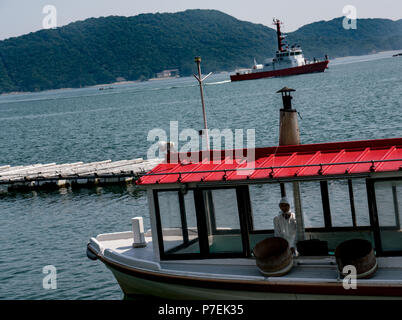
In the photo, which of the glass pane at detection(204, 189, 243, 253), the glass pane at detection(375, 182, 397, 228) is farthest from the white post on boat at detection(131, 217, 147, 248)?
the glass pane at detection(375, 182, 397, 228)

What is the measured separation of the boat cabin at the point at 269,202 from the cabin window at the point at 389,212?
0.06 feet

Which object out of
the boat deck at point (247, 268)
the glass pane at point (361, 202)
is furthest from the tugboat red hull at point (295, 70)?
the glass pane at point (361, 202)

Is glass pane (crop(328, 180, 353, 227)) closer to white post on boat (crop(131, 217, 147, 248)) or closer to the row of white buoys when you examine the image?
white post on boat (crop(131, 217, 147, 248))

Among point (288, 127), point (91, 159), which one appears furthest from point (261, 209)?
point (91, 159)

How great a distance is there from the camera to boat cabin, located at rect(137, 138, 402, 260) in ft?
37.5

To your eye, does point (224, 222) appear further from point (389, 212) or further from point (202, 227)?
point (389, 212)

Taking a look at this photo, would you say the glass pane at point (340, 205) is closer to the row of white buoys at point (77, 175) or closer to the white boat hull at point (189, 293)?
the white boat hull at point (189, 293)

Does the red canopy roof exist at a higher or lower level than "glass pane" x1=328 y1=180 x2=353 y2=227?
higher

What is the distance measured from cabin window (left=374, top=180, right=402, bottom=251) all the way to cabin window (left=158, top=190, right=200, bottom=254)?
11.8 feet

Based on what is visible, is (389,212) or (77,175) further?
(77,175)

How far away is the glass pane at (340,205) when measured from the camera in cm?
1257

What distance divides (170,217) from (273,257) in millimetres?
2406

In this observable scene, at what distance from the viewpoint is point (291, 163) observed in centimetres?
1237

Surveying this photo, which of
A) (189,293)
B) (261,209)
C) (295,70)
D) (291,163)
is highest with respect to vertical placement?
(295,70)
